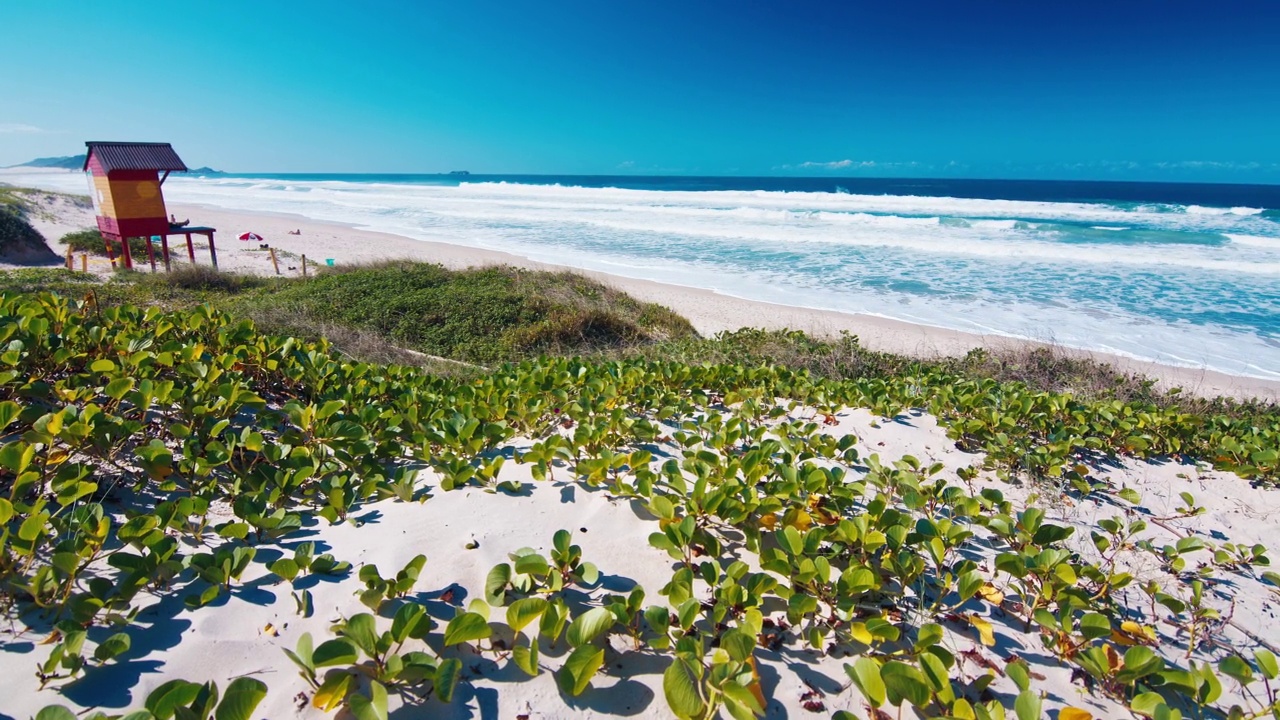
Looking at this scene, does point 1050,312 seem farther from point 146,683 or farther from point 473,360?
point 146,683

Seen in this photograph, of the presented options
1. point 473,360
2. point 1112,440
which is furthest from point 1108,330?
point 473,360

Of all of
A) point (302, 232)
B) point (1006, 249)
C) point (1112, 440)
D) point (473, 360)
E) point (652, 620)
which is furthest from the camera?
point (302, 232)

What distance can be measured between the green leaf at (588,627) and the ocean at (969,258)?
40.3 ft

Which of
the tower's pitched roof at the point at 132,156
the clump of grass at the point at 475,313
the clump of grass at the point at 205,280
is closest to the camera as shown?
the clump of grass at the point at 475,313

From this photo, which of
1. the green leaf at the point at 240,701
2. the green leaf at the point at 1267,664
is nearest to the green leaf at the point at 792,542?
the green leaf at the point at 1267,664

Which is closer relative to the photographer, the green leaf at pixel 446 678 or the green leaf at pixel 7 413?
the green leaf at pixel 446 678

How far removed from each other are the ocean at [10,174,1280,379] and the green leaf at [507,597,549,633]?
488 inches

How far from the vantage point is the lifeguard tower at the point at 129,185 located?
12328 millimetres

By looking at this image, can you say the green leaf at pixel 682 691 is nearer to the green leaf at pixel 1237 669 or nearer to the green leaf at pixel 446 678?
the green leaf at pixel 446 678

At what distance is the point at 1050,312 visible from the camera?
1384 centimetres

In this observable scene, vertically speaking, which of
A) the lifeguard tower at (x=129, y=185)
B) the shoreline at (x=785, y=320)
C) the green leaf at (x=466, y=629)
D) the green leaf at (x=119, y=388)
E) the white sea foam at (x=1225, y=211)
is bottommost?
the shoreline at (x=785, y=320)

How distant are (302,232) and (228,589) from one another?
97.9 feet

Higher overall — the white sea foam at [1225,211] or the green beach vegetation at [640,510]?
the white sea foam at [1225,211]

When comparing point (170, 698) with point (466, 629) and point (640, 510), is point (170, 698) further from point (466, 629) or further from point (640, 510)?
point (640, 510)
